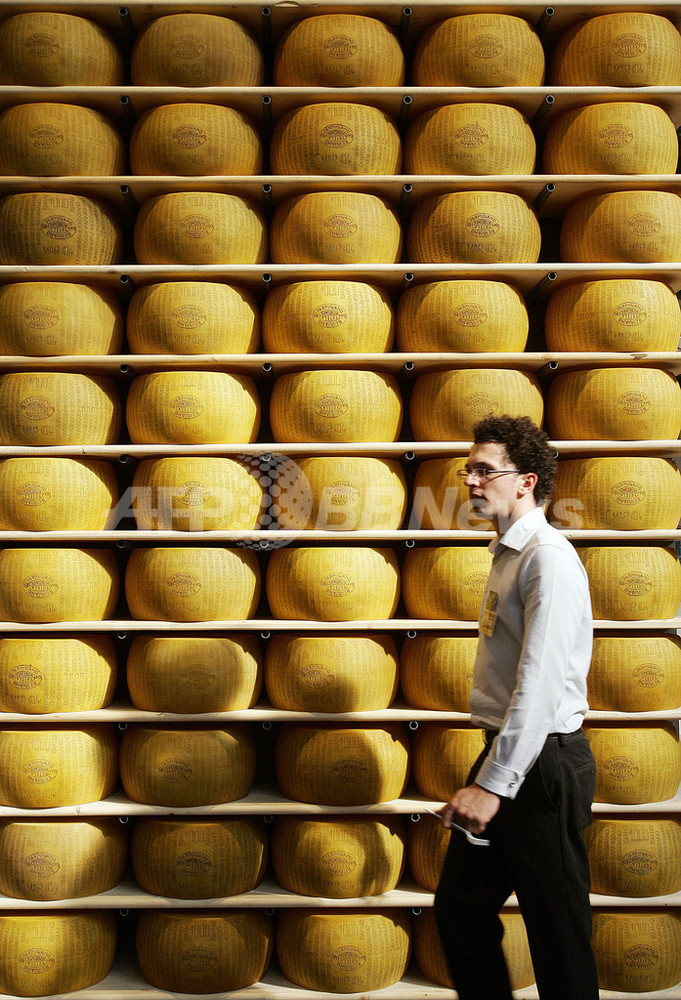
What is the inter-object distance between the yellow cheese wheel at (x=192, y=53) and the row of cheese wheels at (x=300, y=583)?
3.71 feet

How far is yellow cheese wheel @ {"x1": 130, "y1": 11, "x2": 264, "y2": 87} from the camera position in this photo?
1.88 m

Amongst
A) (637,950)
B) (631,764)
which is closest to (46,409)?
(631,764)

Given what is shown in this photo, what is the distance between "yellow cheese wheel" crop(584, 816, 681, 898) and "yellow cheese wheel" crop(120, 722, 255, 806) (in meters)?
0.83

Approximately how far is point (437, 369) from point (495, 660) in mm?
833

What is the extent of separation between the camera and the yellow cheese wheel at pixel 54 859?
178 cm

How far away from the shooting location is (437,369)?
1.91 m

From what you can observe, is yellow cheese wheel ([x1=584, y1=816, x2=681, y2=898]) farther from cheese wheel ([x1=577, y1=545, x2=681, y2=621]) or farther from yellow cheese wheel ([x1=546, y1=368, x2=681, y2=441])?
yellow cheese wheel ([x1=546, y1=368, x2=681, y2=441])

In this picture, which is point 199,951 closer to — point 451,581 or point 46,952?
point 46,952

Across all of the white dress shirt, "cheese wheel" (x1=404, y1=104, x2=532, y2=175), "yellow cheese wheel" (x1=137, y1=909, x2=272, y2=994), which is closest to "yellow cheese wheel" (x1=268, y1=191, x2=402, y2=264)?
"cheese wheel" (x1=404, y1=104, x2=532, y2=175)

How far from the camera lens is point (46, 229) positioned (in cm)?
186

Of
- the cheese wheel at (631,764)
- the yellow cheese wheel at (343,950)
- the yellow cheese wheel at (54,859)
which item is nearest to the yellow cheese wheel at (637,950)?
the cheese wheel at (631,764)

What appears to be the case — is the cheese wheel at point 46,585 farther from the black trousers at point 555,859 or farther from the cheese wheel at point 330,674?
the black trousers at point 555,859

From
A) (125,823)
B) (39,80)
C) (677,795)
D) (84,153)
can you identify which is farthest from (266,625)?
(39,80)

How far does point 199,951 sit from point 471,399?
1.39 meters
